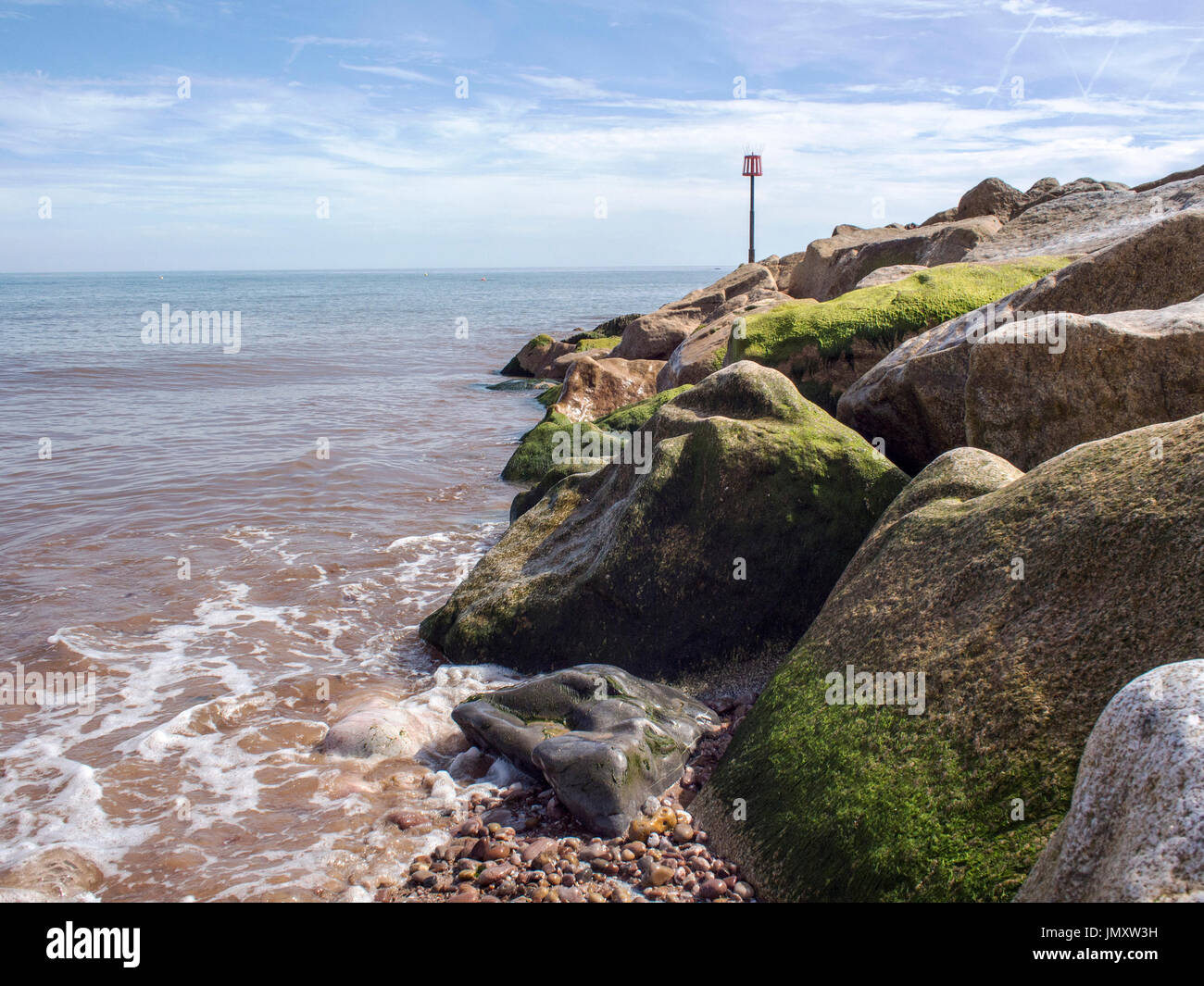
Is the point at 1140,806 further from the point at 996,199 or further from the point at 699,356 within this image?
the point at 996,199

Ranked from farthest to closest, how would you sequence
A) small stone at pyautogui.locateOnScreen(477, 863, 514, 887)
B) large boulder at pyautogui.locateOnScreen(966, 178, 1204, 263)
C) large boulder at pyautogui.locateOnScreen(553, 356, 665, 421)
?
1. large boulder at pyautogui.locateOnScreen(553, 356, 665, 421)
2. large boulder at pyautogui.locateOnScreen(966, 178, 1204, 263)
3. small stone at pyautogui.locateOnScreen(477, 863, 514, 887)

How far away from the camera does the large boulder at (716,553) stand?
533 cm

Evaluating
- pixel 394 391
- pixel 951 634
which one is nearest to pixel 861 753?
pixel 951 634

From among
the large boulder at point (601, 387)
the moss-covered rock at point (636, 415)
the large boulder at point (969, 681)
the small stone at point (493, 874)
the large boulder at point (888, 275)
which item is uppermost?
the large boulder at point (888, 275)

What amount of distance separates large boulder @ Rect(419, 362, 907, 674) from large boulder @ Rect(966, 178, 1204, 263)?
5203 millimetres

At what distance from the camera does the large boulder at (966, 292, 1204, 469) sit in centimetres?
495

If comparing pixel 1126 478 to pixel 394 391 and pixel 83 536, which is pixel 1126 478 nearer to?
pixel 83 536

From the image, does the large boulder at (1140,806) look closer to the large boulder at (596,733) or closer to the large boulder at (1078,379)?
the large boulder at (596,733)

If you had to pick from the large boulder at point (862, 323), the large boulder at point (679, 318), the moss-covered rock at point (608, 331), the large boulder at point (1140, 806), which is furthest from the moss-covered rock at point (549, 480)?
the moss-covered rock at point (608, 331)

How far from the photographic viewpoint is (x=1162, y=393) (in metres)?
4.97

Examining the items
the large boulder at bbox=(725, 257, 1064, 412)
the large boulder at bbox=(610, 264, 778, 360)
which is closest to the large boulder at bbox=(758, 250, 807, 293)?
the large boulder at bbox=(610, 264, 778, 360)

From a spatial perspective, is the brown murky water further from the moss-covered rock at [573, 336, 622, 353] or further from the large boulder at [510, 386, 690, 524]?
the moss-covered rock at [573, 336, 622, 353]

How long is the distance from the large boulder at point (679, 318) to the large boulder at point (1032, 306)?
35.9 feet

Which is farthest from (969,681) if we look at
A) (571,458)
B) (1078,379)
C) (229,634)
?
(571,458)
